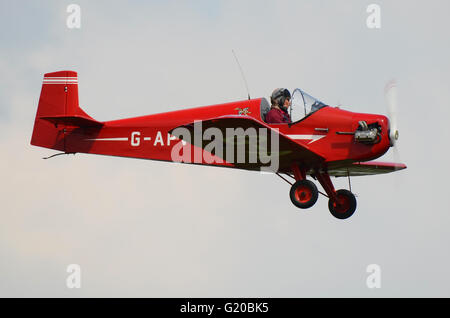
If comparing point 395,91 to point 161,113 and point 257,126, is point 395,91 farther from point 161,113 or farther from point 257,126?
point 161,113

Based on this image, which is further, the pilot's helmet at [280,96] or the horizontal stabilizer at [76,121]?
the horizontal stabilizer at [76,121]

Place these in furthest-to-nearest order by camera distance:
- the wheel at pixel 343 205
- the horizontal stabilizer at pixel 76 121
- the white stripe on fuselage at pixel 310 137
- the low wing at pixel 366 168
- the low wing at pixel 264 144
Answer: the horizontal stabilizer at pixel 76 121 < the low wing at pixel 366 168 < the wheel at pixel 343 205 < the white stripe on fuselage at pixel 310 137 < the low wing at pixel 264 144

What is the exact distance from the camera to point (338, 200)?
15.8 metres

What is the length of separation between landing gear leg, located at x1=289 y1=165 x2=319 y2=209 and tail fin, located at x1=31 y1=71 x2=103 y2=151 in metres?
5.24

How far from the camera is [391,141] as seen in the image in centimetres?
1461

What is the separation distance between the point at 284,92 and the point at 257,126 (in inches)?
66.5

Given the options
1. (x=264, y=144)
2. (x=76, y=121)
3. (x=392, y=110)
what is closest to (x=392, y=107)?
(x=392, y=110)

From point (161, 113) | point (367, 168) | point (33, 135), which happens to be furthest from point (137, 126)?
point (367, 168)

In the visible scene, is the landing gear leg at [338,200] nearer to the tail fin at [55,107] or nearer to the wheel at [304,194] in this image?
the wheel at [304,194]

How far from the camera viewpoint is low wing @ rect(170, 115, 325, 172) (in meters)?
13.7

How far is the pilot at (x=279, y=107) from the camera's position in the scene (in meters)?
15.2

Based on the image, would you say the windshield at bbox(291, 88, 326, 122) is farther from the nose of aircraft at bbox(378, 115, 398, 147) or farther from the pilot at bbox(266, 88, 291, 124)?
the nose of aircraft at bbox(378, 115, 398, 147)

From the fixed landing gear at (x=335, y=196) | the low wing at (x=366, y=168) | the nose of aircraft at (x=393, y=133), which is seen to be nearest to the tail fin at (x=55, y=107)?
the fixed landing gear at (x=335, y=196)

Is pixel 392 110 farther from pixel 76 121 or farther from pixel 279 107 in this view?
pixel 76 121
